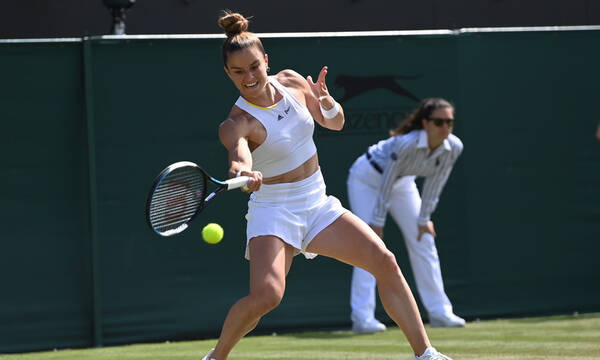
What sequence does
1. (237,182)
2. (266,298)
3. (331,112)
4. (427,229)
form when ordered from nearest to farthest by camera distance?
(237,182)
(266,298)
(331,112)
(427,229)

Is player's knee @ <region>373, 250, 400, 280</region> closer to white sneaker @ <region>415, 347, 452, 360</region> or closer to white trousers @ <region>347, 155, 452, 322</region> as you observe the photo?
white sneaker @ <region>415, 347, 452, 360</region>

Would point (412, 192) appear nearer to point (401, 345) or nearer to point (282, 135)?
point (401, 345)

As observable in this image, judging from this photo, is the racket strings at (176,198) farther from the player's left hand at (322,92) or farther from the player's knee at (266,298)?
the player's left hand at (322,92)

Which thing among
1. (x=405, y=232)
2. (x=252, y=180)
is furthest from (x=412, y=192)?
(x=252, y=180)

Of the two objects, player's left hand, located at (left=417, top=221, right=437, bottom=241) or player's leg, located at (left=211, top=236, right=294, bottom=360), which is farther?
player's left hand, located at (left=417, top=221, right=437, bottom=241)

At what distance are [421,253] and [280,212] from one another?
3.31 m

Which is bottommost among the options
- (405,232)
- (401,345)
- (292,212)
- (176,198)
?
(401,345)

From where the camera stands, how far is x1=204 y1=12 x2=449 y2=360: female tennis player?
16.1 ft

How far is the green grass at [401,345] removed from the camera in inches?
261

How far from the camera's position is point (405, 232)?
8234 millimetres

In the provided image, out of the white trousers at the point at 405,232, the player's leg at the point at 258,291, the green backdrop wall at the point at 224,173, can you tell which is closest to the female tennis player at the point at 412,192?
the white trousers at the point at 405,232

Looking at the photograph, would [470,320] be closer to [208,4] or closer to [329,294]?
[329,294]

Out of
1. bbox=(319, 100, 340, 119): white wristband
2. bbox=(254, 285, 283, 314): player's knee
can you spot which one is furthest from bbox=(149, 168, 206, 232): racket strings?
bbox=(319, 100, 340, 119): white wristband

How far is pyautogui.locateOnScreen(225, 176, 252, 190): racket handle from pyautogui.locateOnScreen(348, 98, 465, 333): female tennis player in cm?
343
